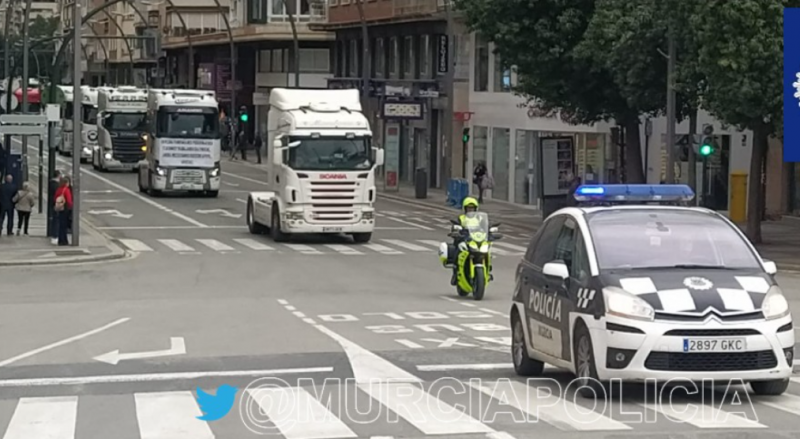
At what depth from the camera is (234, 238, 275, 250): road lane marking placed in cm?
3548

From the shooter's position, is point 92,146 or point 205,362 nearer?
point 205,362

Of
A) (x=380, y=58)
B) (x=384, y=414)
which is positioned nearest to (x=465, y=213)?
(x=384, y=414)

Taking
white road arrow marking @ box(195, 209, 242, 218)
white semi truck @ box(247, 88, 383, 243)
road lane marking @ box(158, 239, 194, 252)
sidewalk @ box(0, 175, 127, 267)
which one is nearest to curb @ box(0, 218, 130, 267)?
sidewalk @ box(0, 175, 127, 267)

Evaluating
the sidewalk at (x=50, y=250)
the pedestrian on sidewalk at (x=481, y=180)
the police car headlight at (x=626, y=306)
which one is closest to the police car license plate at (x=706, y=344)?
the police car headlight at (x=626, y=306)

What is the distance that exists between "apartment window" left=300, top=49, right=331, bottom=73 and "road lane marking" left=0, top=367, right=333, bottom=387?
7731 cm

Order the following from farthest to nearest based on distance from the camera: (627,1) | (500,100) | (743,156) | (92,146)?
(92,146), (500,100), (743,156), (627,1)

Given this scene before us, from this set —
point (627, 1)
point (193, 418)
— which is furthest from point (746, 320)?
point (627, 1)

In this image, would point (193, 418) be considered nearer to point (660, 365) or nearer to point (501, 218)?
point (660, 365)

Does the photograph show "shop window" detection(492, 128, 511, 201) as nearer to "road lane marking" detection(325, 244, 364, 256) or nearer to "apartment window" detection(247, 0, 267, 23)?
"road lane marking" detection(325, 244, 364, 256)

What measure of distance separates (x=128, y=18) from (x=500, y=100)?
78.4 m

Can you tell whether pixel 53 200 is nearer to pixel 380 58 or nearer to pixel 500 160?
pixel 500 160

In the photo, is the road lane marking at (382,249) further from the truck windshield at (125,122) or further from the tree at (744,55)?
the truck windshield at (125,122)

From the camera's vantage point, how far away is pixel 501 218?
159ft

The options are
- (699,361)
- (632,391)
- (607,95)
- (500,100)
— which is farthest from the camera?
(500,100)
